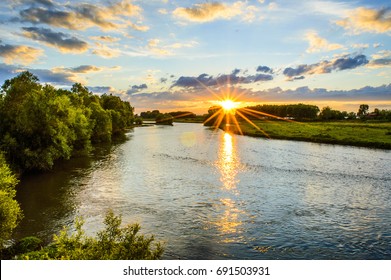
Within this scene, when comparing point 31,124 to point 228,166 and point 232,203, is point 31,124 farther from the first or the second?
point 232,203

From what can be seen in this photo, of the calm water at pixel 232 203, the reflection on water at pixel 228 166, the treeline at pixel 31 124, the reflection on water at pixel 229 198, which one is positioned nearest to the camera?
the calm water at pixel 232 203

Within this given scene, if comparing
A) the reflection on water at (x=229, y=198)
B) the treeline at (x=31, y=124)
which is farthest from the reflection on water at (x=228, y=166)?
the treeline at (x=31, y=124)

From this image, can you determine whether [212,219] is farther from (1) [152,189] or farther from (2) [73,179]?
(2) [73,179]

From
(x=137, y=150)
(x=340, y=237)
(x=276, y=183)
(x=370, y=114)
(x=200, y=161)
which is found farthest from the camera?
(x=370, y=114)

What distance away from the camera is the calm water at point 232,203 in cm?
A: 2603

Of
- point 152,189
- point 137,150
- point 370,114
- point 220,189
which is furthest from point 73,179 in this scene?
point 370,114

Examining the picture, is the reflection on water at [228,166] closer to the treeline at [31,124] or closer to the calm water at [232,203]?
the calm water at [232,203]

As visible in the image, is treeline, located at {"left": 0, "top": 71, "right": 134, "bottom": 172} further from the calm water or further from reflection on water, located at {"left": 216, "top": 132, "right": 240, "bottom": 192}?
Answer: reflection on water, located at {"left": 216, "top": 132, "right": 240, "bottom": 192}

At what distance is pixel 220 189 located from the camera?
1702 inches

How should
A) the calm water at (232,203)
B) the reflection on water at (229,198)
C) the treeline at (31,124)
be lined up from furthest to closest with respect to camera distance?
the treeline at (31,124) < the reflection on water at (229,198) < the calm water at (232,203)

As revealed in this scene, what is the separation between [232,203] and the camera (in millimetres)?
36938

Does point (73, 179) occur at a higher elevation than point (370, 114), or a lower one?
lower

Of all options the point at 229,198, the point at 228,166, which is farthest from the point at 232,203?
the point at 228,166
